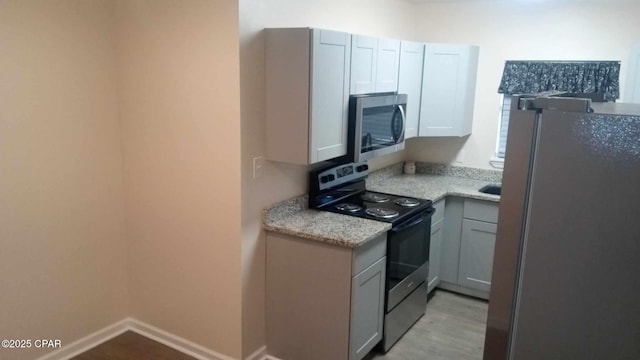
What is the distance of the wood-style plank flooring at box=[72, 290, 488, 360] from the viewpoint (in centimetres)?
316

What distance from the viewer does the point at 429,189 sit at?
4.07m

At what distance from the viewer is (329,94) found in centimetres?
284

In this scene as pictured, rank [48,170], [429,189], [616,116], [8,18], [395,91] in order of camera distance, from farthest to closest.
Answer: [429,189]
[395,91]
[48,170]
[8,18]
[616,116]

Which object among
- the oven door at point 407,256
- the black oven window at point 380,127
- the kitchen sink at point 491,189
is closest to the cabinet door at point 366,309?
the oven door at point 407,256

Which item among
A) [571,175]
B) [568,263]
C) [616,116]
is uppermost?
[616,116]

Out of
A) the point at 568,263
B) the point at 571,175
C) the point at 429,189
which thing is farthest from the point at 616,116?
the point at 429,189

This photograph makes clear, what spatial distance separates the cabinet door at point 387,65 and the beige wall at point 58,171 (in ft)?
5.70

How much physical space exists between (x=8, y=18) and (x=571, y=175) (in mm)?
2740

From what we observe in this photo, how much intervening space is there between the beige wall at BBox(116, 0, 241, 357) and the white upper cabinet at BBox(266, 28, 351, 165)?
0.23m

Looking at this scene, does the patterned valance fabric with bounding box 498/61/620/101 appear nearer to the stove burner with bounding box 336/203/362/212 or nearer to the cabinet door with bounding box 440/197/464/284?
the cabinet door with bounding box 440/197/464/284

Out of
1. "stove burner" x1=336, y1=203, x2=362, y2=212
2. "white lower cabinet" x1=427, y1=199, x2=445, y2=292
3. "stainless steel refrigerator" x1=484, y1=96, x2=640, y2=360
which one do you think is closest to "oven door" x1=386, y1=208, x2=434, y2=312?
"white lower cabinet" x1=427, y1=199, x2=445, y2=292

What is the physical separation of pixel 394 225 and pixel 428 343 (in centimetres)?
93

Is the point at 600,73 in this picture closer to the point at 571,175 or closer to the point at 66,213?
the point at 571,175

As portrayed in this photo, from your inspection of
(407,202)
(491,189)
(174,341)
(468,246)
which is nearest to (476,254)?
(468,246)
